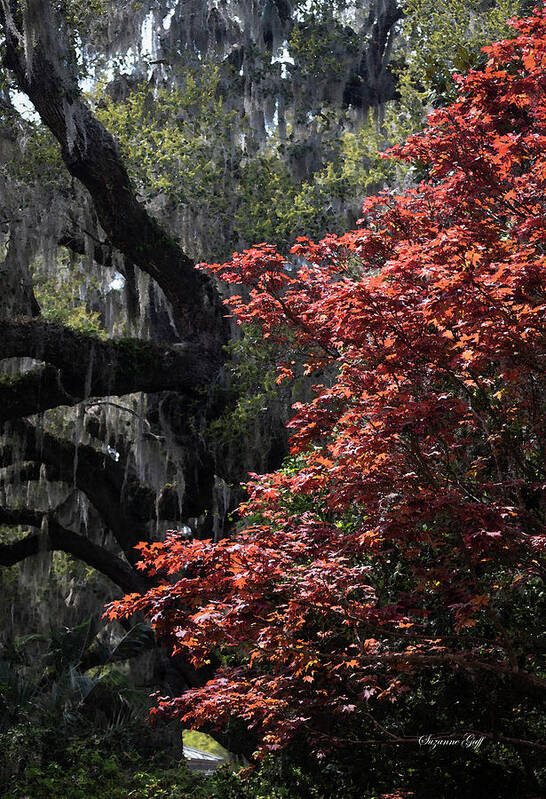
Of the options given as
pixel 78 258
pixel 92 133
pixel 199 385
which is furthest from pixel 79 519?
pixel 92 133

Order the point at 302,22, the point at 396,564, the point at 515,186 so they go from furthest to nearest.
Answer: the point at 302,22, the point at 396,564, the point at 515,186

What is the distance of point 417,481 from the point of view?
15.6 ft

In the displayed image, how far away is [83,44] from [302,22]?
20.4ft

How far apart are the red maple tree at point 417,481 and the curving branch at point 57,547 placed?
8046mm

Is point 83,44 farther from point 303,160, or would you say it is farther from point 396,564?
point 396,564

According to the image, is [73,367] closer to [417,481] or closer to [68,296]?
[68,296]

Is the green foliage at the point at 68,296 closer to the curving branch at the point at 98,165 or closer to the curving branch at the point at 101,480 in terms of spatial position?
the curving branch at the point at 98,165

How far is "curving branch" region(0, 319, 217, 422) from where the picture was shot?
38.2 ft

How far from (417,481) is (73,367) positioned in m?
8.18

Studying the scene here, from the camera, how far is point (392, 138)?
15.1 metres

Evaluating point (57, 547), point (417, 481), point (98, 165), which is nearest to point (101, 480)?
point (57, 547)

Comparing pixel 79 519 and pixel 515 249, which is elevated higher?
pixel 515 249

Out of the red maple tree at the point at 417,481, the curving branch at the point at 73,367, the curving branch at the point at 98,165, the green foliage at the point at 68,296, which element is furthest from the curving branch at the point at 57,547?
the red maple tree at the point at 417,481

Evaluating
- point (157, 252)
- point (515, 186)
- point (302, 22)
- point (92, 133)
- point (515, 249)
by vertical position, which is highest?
point (302, 22)
